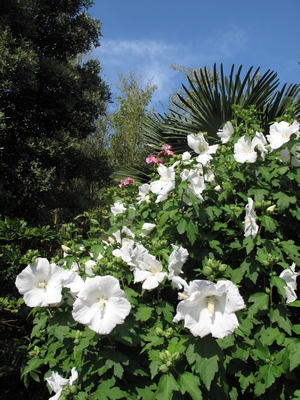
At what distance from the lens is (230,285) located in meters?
1.18

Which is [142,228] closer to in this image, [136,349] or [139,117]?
[136,349]

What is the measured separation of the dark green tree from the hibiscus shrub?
3.29 m

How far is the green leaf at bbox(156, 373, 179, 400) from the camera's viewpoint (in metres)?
1.29

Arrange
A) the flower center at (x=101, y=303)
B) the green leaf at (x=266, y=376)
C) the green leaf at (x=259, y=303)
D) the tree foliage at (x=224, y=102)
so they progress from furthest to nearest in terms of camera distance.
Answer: the tree foliage at (x=224, y=102) → the green leaf at (x=259, y=303) → the green leaf at (x=266, y=376) → the flower center at (x=101, y=303)

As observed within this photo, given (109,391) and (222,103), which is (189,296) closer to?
(109,391)

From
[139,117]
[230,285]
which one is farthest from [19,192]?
[139,117]

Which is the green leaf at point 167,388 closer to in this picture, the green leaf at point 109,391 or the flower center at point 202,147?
the green leaf at point 109,391

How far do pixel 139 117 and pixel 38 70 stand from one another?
260 inches

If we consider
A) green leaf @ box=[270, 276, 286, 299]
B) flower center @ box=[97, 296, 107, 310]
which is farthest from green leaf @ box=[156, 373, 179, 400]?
green leaf @ box=[270, 276, 286, 299]

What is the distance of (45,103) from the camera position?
602 centimetres

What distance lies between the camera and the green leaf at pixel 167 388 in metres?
1.29

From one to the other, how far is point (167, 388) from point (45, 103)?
5.67m

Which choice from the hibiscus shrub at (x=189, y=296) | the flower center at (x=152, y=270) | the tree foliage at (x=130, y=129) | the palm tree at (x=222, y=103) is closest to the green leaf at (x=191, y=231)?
the hibiscus shrub at (x=189, y=296)

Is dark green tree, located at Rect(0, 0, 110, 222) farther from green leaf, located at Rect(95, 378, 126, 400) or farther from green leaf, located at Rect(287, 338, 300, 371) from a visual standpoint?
green leaf, located at Rect(287, 338, 300, 371)
